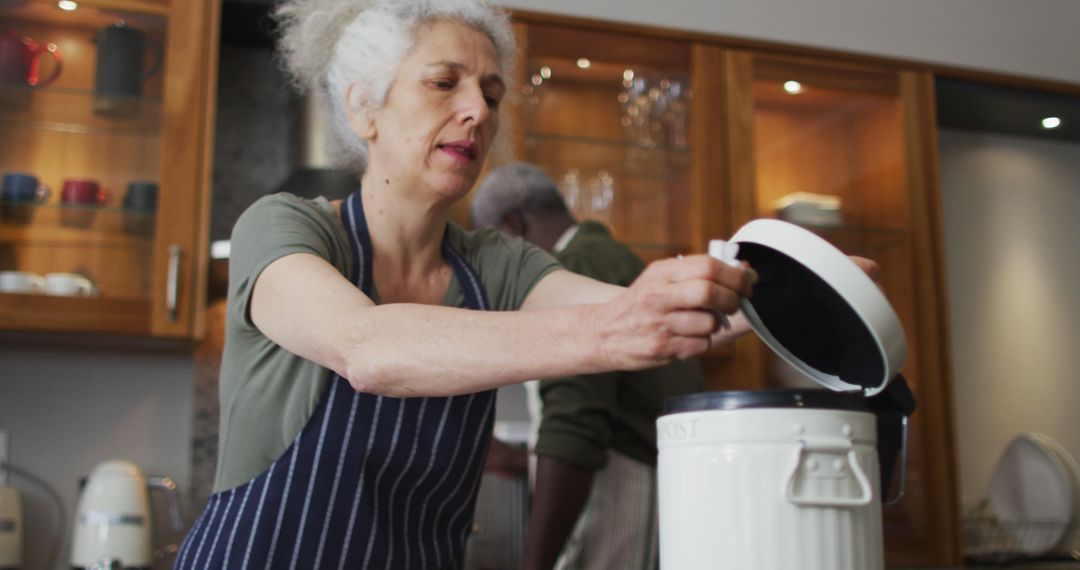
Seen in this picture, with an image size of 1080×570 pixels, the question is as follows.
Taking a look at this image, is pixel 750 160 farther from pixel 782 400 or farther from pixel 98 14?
pixel 782 400

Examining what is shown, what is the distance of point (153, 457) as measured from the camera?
2.19 meters

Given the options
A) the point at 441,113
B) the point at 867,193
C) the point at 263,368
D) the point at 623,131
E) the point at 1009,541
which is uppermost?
the point at 623,131

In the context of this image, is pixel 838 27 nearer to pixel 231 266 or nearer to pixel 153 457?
pixel 153 457

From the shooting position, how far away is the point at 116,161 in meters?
2.02

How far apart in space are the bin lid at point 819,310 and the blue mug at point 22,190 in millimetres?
1630

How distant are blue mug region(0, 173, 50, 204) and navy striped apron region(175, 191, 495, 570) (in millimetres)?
1229

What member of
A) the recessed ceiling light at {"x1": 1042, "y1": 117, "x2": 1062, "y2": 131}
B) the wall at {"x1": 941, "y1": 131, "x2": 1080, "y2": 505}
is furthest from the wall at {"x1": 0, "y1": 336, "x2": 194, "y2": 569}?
the recessed ceiling light at {"x1": 1042, "y1": 117, "x2": 1062, "y2": 131}

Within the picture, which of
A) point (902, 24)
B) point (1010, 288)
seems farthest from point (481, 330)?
point (1010, 288)

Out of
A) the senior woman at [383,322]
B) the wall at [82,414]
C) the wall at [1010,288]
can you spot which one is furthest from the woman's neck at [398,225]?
the wall at [1010,288]

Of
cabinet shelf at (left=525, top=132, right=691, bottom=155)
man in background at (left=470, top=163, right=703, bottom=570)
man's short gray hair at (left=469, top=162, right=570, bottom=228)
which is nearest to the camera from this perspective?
man in background at (left=470, top=163, right=703, bottom=570)

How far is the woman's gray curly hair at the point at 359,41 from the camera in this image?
3.41 feet

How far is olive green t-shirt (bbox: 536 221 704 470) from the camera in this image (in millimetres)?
1466

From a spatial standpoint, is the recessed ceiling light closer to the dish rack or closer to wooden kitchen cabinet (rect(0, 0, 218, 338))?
the dish rack

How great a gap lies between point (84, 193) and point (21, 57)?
28 centimetres
